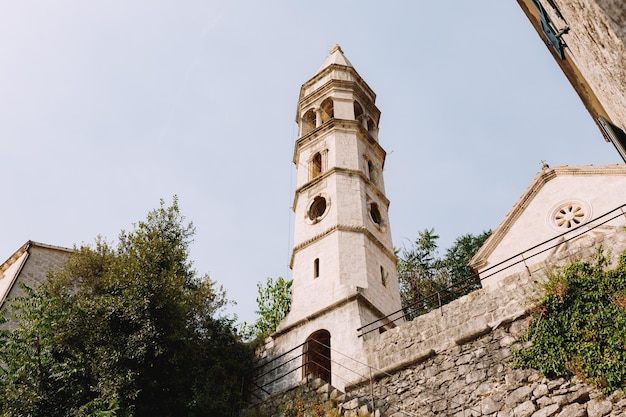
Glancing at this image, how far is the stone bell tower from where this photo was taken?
1434 centimetres

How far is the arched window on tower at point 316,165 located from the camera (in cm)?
1958

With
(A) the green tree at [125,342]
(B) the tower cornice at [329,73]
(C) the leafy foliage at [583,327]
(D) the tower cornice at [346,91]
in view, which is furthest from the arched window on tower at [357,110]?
(C) the leafy foliage at [583,327]

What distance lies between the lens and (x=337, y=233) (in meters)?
16.3

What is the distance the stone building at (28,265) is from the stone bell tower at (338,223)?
713cm

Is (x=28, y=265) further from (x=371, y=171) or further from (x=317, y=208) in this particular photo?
(x=371, y=171)

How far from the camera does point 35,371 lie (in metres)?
11.1

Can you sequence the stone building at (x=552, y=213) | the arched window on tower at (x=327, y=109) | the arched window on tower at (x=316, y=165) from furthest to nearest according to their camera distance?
the arched window on tower at (x=327, y=109)
the arched window on tower at (x=316, y=165)
the stone building at (x=552, y=213)

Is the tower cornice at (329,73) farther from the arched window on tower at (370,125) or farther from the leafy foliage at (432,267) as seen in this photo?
the leafy foliage at (432,267)

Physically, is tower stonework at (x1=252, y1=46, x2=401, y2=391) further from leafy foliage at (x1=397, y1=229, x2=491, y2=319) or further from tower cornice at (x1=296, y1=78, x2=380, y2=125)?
leafy foliage at (x1=397, y1=229, x2=491, y2=319)

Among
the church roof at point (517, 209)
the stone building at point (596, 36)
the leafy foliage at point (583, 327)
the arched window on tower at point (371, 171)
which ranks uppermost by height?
the arched window on tower at point (371, 171)

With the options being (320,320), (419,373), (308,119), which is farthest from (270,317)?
(419,373)

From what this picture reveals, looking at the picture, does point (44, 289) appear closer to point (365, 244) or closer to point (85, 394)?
point (85, 394)

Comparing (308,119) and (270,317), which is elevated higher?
(308,119)

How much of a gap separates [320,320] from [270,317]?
10091 mm
